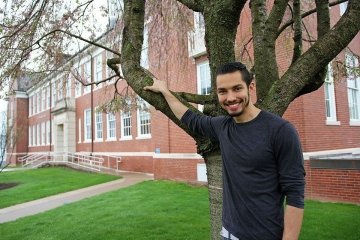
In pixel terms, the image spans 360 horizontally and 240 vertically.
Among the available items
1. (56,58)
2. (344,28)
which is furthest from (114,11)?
(344,28)

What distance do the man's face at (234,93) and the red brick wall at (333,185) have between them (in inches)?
334

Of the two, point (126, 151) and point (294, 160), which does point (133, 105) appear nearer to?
point (294, 160)

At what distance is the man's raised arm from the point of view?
3232mm

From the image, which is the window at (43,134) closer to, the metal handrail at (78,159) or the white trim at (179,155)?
the metal handrail at (78,159)

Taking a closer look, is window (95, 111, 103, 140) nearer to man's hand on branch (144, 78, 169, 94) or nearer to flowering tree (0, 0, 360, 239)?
flowering tree (0, 0, 360, 239)

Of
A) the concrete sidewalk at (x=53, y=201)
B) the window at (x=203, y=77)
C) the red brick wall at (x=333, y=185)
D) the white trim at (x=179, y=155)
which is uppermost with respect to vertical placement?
the window at (x=203, y=77)

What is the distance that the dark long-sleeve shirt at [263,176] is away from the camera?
2225 millimetres

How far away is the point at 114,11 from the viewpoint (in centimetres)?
802

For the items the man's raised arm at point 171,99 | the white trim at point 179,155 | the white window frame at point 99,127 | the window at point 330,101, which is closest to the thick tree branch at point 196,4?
the man's raised arm at point 171,99

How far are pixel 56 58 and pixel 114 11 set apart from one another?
157 cm

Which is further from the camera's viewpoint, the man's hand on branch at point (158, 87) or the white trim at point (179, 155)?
the white trim at point (179, 155)

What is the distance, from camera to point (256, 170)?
2305mm

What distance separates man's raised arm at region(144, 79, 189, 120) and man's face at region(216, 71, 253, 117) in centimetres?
79

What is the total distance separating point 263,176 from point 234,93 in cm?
55
